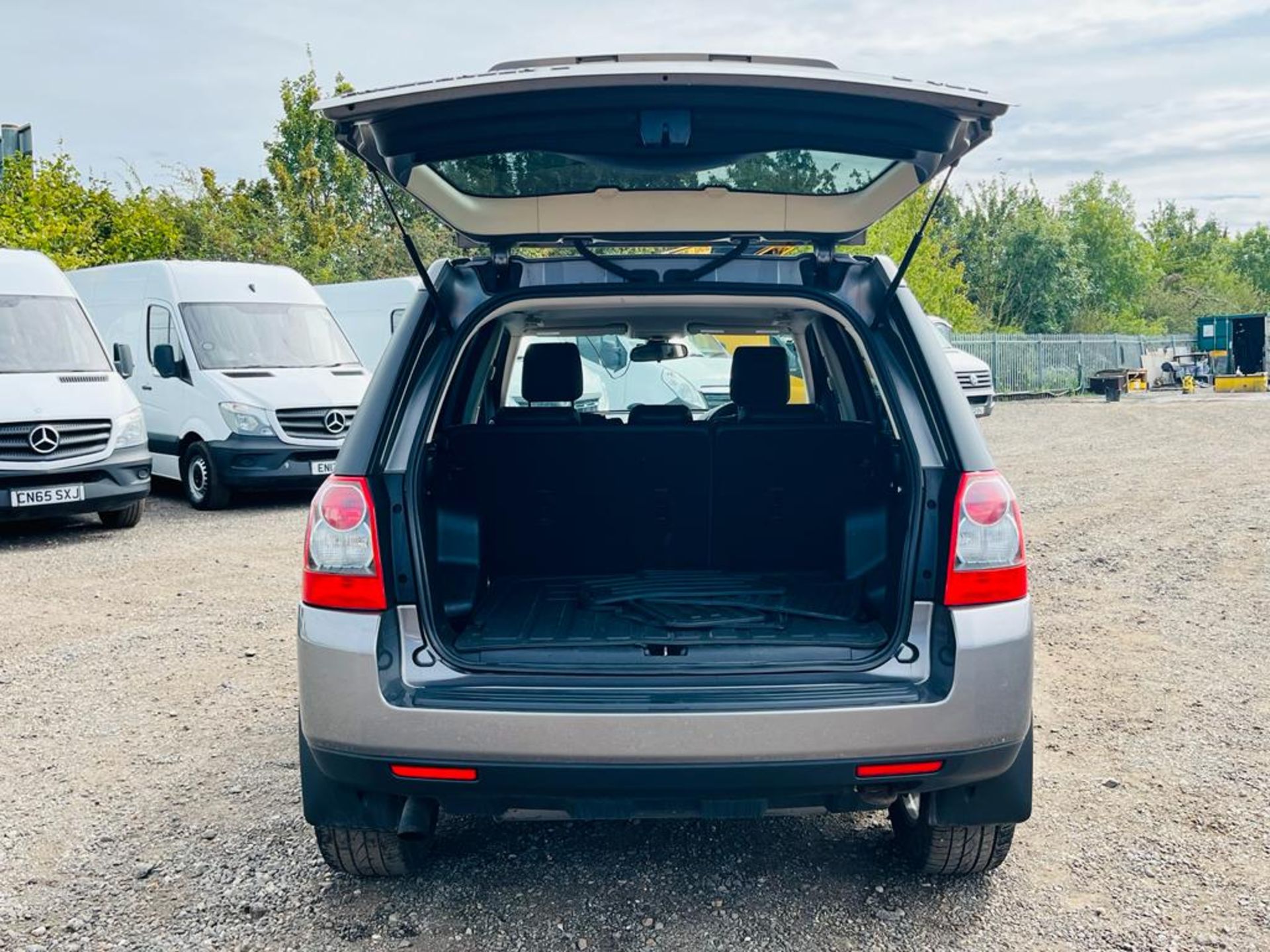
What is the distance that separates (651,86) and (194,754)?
3.17 metres

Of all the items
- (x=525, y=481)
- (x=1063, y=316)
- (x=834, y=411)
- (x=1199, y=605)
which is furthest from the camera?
(x=1063, y=316)

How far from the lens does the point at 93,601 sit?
729 cm

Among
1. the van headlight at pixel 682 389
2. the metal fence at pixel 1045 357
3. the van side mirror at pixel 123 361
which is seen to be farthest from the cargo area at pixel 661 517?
the metal fence at pixel 1045 357

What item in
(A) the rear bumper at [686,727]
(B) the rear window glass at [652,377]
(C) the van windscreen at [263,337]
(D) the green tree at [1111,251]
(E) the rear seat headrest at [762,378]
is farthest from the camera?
(D) the green tree at [1111,251]

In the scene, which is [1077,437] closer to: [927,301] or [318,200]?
[927,301]

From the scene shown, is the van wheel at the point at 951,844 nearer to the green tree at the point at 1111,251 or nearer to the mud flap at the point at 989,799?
the mud flap at the point at 989,799

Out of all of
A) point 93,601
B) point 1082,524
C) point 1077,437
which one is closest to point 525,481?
point 93,601

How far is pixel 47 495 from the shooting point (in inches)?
361

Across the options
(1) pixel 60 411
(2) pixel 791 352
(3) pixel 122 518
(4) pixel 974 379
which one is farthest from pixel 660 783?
(4) pixel 974 379

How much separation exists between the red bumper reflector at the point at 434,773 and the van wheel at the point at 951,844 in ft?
3.74

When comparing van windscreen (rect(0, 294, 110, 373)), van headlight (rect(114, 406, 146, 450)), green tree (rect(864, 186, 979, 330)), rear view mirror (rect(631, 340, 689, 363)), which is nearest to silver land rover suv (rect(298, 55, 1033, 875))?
rear view mirror (rect(631, 340, 689, 363))

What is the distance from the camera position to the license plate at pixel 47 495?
29.7 ft

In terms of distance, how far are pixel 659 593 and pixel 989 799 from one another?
4.21 feet

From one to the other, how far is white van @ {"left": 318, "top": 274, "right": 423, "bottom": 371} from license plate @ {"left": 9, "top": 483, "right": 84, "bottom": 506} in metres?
7.66
